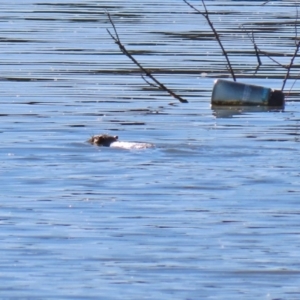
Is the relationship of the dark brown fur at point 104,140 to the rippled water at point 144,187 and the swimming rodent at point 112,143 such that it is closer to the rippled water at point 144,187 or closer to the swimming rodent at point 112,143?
the swimming rodent at point 112,143

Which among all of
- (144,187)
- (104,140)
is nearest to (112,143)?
(104,140)

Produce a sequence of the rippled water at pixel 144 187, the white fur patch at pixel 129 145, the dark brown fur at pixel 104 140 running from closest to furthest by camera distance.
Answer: the rippled water at pixel 144 187 → the white fur patch at pixel 129 145 → the dark brown fur at pixel 104 140

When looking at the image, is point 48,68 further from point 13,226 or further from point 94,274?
point 94,274

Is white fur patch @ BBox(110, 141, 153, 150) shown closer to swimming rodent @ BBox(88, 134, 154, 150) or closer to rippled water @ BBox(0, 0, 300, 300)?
swimming rodent @ BBox(88, 134, 154, 150)

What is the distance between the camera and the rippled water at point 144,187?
298 inches

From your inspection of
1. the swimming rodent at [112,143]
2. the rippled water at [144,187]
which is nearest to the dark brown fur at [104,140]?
the swimming rodent at [112,143]

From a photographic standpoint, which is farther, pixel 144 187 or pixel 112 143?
pixel 112 143

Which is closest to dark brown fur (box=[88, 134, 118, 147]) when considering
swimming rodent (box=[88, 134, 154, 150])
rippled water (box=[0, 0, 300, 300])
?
swimming rodent (box=[88, 134, 154, 150])

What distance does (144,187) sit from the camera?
1014cm

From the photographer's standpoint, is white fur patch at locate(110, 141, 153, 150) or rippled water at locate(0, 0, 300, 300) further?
white fur patch at locate(110, 141, 153, 150)

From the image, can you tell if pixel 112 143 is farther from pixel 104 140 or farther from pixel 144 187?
pixel 144 187

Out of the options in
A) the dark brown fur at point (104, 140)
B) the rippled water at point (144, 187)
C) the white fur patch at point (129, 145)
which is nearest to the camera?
the rippled water at point (144, 187)

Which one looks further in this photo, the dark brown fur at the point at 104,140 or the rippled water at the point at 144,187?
the dark brown fur at the point at 104,140

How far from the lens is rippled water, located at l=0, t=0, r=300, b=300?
7566 millimetres
